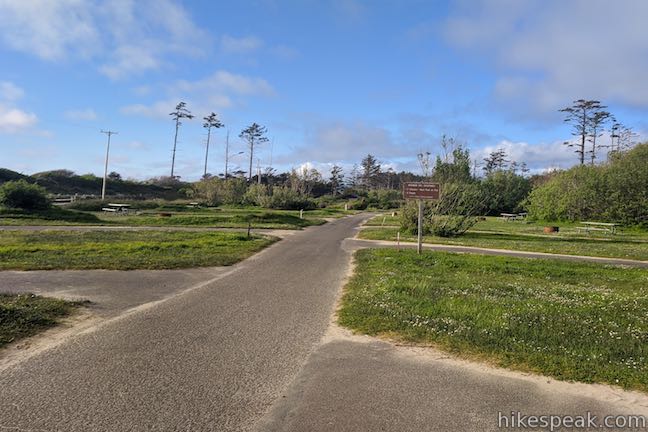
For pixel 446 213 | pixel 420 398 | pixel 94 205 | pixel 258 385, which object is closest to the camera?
pixel 420 398

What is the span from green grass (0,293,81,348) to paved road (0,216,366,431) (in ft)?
2.64

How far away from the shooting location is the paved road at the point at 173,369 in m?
3.79

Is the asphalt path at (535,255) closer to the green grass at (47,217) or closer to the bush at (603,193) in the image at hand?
the green grass at (47,217)

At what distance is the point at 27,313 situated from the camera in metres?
6.76

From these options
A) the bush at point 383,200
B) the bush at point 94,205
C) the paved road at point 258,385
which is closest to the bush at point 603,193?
the bush at point 383,200

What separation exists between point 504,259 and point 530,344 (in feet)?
34.7

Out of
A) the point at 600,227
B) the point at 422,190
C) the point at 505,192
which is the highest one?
the point at 505,192

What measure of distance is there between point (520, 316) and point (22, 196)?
37.5m

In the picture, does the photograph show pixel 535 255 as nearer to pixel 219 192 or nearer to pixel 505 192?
pixel 219 192

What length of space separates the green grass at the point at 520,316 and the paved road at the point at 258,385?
1.57ft

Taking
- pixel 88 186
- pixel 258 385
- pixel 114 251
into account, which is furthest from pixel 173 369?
pixel 88 186

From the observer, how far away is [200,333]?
629 centimetres

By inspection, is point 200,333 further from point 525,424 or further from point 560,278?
point 560,278

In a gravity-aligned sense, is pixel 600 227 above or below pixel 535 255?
above
